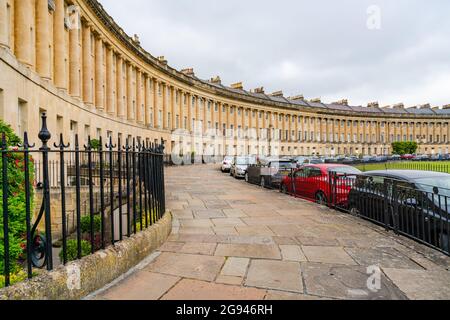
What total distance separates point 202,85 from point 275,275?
59115 mm

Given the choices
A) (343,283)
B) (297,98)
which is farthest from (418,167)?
(297,98)

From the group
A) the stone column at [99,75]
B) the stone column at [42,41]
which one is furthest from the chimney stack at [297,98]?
the stone column at [42,41]

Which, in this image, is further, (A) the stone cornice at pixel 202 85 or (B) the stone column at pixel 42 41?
(A) the stone cornice at pixel 202 85

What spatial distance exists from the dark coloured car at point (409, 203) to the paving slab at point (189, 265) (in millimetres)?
3637

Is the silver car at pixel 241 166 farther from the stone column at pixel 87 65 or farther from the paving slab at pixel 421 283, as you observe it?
the paving slab at pixel 421 283

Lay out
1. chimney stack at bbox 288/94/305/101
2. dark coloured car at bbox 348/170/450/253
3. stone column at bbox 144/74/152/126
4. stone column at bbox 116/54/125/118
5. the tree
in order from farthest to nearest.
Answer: chimney stack at bbox 288/94/305/101
the tree
stone column at bbox 144/74/152/126
stone column at bbox 116/54/125/118
dark coloured car at bbox 348/170/450/253

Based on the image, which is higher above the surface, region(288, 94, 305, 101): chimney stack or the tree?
region(288, 94, 305, 101): chimney stack

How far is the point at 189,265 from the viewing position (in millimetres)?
4547

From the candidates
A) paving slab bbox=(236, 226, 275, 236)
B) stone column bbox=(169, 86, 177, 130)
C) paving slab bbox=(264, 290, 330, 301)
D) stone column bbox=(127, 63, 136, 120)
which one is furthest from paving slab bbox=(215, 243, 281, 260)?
stone column bbox=(169, 86, 177, 130)

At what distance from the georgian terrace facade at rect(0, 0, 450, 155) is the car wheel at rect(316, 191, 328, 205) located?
673 cm

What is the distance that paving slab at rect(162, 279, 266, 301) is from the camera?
3480 mm

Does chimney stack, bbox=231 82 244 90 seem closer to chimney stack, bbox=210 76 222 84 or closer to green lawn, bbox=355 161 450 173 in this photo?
chimney stack, bbox=210 76 222 84

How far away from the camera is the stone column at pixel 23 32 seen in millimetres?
16266

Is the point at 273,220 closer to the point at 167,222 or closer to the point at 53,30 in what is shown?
the point at 167,222
